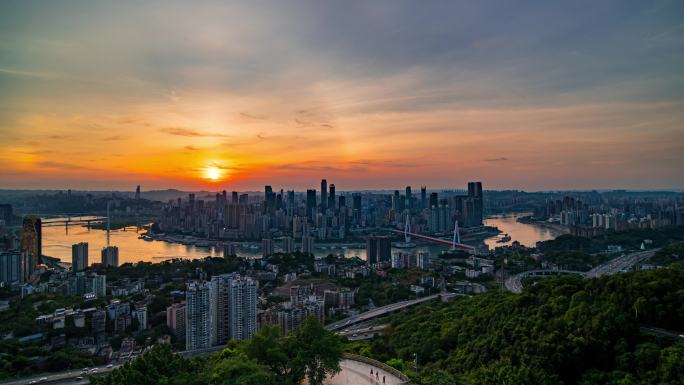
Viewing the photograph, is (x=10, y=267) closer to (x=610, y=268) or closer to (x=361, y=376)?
(x=361, y=376)

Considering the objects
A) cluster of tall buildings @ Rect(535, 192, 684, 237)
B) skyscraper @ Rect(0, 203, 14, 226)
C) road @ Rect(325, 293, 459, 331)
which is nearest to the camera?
road @ Rect(325, 293, 459, 331)

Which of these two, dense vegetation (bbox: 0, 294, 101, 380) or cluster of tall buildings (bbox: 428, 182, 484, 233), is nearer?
dense vegetation (bbox: 0, 294, 101, 380)

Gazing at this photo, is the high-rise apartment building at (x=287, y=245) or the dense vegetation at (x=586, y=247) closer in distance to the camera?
the dense vegetation at (x=586, y=247)

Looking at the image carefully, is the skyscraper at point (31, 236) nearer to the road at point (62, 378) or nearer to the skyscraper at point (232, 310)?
the skyscraper at point (232, 310)

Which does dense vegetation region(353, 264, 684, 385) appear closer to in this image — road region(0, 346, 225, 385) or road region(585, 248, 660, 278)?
road region(0, 346, 225, 385)

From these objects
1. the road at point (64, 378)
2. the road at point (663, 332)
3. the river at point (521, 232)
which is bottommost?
the road at point (64, 378)

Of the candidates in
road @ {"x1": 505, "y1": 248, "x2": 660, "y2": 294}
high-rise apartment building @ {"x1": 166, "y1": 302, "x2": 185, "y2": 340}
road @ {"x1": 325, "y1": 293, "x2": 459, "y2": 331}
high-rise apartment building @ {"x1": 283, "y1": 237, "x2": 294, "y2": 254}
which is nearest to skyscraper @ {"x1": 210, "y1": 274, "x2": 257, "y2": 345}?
high-rise apartment building @ {"x1": 166, "y1": 302, "x2": 185, "y2": 340}

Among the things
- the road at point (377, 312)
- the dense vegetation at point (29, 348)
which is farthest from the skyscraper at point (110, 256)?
the road at point (377, 312)
